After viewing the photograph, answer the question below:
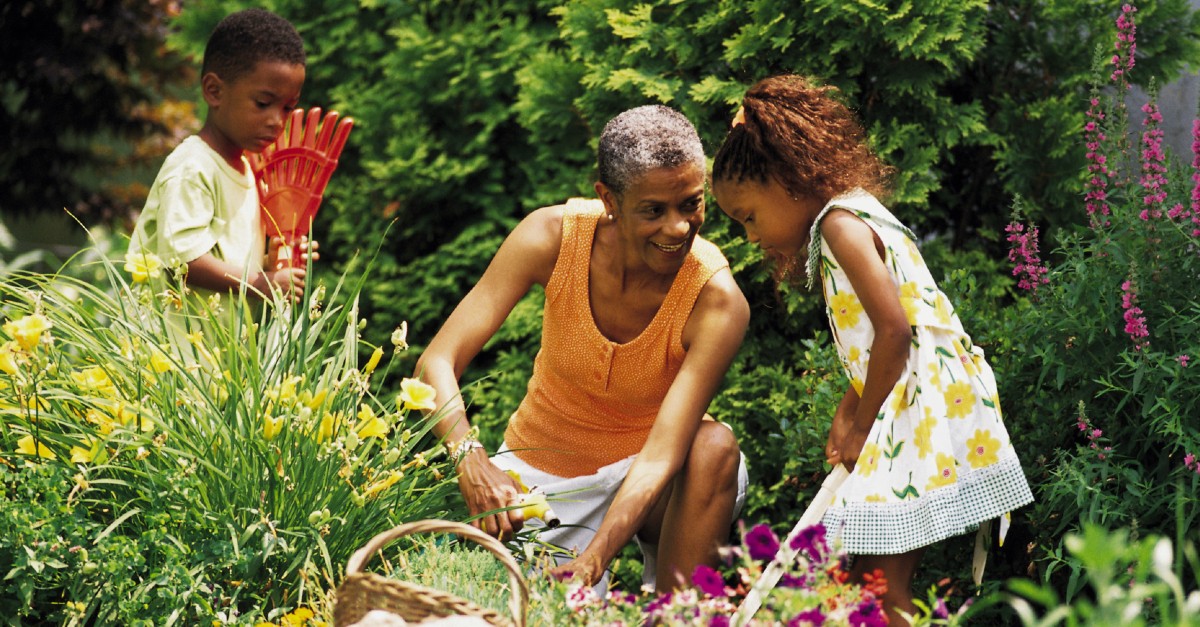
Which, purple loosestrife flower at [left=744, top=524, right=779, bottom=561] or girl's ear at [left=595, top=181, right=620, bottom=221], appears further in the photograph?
girl's ear at [left=595, top=181, right=620, bottom=221]

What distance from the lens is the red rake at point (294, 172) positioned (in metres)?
3.75

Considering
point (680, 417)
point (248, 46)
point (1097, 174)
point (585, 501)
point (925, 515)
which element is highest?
point (248, 46)

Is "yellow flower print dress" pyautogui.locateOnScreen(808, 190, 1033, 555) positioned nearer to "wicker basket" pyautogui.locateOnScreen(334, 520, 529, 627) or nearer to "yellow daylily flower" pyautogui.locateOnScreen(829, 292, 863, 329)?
"yellow daylily flower" pyautogui.locateOnScreen(829, 292, 863, 329)

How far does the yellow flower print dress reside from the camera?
2.66 metres

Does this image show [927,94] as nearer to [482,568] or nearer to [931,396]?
[931,396]

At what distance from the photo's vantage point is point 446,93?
5012mm

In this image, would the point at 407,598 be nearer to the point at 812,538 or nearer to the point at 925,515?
the point at 812,538

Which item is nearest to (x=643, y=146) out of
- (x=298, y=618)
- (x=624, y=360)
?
(x=624, y=360)

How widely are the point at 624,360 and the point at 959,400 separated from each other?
86 cm

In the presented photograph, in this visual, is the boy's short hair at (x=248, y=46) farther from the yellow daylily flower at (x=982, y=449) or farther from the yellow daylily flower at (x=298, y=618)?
the yellow daylily flower at (x=982, y=449)

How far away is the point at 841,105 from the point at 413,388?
4.20ft

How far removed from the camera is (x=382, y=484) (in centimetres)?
265

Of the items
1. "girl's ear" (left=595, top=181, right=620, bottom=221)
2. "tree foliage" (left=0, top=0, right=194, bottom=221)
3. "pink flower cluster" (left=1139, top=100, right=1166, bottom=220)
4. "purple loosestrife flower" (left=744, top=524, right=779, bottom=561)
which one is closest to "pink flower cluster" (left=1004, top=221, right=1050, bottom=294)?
"pink flower cluster" (left=1139, top=100, right=1166, bottom=220)

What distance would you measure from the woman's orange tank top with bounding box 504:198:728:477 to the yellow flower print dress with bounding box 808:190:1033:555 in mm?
490
